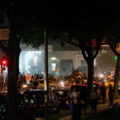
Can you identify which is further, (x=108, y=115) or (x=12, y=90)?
(x=108, y=115)

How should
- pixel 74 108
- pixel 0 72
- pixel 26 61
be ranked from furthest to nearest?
pixel 26 61 → pixel 0 72 → pixel 74 108

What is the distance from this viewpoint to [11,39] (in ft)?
42.7

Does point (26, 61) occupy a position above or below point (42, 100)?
above

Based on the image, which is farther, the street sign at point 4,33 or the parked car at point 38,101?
the parked car at point 38,101

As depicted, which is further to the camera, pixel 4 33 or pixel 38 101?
pixel 38 101

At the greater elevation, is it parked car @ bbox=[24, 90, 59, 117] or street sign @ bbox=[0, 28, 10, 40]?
street sign @ bbox=[0, 28, 10, 40]

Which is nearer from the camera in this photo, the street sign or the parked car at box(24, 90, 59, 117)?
the street sign

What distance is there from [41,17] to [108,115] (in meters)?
7.90

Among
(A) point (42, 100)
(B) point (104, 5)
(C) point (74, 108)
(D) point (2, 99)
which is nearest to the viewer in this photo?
(B) point (104, 5)

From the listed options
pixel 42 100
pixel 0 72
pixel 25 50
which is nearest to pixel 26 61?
pixel 25 50

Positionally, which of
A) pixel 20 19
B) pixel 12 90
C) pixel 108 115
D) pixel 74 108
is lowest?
pixel 108 115

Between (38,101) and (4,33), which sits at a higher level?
(4,33)

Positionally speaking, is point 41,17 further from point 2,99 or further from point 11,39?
point 2,99

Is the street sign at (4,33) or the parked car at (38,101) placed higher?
the street sign at (4,33)
